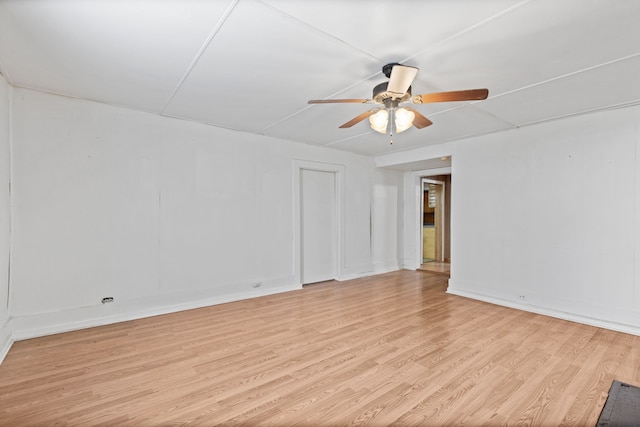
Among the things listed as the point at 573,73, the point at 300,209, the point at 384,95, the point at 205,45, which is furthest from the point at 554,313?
the point at 205,45

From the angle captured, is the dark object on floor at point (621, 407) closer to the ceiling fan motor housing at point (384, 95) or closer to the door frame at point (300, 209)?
the ceiling fan motor housing at point (384, 95)

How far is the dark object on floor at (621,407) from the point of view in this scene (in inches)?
67.8

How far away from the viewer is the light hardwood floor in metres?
1.79

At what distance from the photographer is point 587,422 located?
1729 mm

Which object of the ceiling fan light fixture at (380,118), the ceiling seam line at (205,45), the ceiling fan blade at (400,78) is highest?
the ceiling seam line at (205,45)

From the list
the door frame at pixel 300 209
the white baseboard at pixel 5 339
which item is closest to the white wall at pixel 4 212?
the white baseboard at pixel 5 339

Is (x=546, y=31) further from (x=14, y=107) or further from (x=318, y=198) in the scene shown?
(x=14, y=107)

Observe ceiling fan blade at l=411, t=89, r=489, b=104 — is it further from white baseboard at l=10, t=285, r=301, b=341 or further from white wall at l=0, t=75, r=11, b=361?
white wall at l=0, t=75, r=11, b=361

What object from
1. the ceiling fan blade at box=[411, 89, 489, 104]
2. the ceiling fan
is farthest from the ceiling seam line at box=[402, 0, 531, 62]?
the ceiling fan blade at box=[411, 89, 489, 104]

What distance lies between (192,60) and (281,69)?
2.27 ft

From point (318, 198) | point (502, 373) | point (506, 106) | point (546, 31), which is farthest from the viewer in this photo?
point (318, 198)

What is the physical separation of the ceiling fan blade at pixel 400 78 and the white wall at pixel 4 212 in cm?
333

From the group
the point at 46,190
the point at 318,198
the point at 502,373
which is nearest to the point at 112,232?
the point at 46,190

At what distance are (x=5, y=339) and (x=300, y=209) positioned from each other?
3.63 meters
